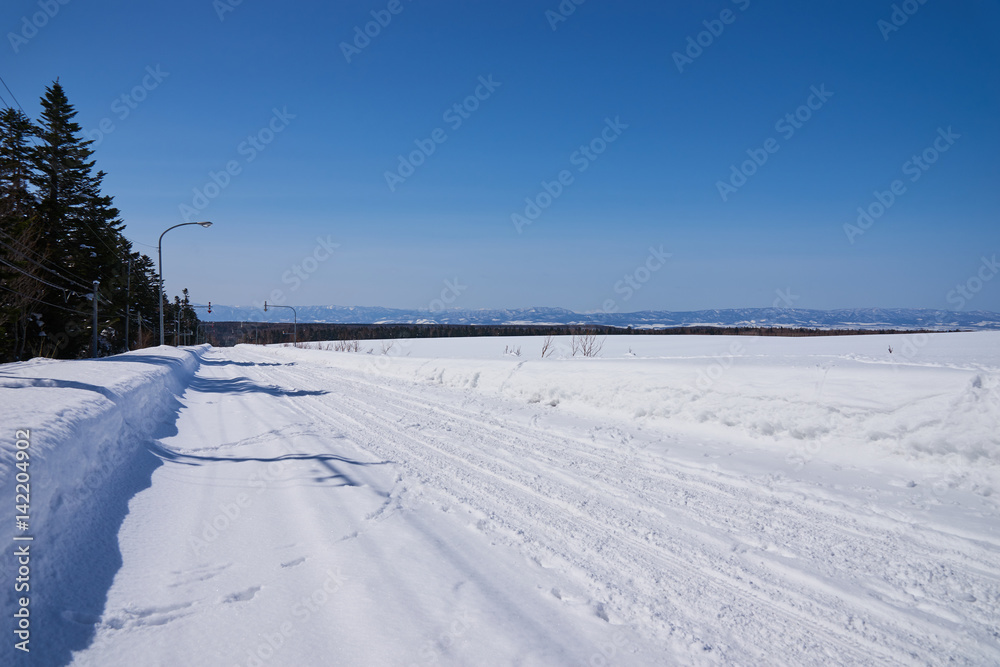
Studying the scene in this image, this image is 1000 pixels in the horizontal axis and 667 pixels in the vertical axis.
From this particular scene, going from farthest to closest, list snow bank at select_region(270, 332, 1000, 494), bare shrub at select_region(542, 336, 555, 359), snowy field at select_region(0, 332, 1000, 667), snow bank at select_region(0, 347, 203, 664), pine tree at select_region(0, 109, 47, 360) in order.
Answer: pine tree at select_region(0, 109, 47, 360)
bare shrub at select_region(542, 336, 555, 359)
snow bank at select_region(270, 332, 1000, 494)
snow bank at select_region(0, 347, 203, 664)
snowy field at select_region(0, 332, 1000, 667)

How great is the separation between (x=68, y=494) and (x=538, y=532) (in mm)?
3555

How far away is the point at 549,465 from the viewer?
5.31m

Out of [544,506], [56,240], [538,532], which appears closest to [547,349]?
[544,506]

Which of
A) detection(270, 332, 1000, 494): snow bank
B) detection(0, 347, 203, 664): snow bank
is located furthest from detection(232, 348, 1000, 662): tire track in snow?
detection(0, 347, 203, 664): snow bank

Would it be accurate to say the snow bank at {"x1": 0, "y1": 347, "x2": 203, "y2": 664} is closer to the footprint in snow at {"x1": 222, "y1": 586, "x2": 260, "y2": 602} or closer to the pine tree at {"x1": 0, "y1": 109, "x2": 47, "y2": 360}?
the footprint in snow at {"x1": 222, "y1": 586, "x2": 260, "y2": 602}

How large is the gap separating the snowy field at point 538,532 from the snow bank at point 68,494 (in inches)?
0.9

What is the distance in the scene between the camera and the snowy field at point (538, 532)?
2.29 m

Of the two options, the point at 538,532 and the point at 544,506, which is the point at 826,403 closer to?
the point at 544,506

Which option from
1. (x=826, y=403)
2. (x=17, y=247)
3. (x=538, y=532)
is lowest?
(x=538, y=532)

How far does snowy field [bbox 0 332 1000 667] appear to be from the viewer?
229 centimetres

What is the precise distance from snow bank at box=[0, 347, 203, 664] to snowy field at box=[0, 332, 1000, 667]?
0.02 m

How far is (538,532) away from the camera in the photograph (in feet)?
11.6

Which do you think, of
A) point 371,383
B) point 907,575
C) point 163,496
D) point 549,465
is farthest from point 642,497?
point 371,383

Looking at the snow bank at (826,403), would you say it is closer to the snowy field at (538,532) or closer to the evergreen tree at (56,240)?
the snowy field at (538,532)
